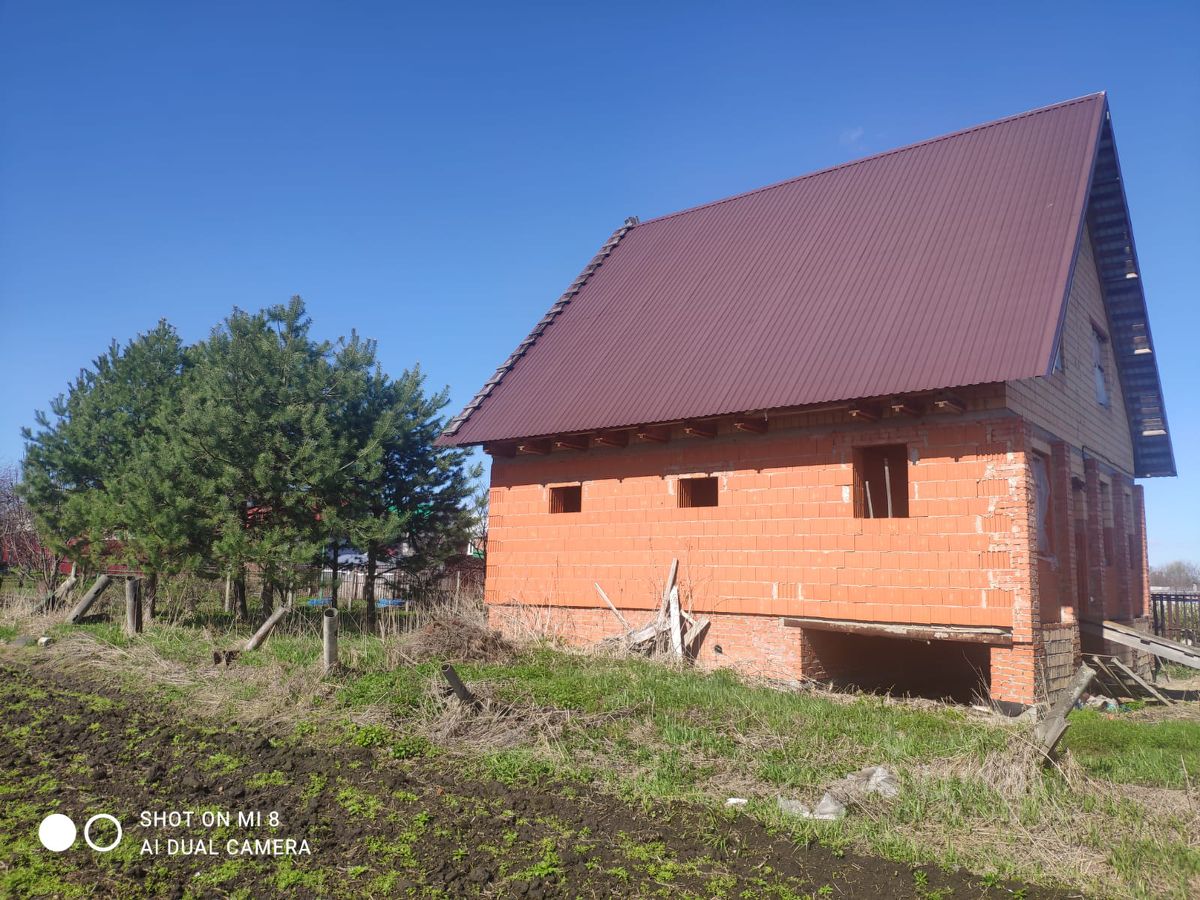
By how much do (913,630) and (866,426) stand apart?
272cm

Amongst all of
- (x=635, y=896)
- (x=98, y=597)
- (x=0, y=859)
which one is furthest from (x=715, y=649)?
(x=98, y=597)

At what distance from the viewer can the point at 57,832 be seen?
5.34 metres

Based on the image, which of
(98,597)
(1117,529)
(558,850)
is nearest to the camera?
(558,850)

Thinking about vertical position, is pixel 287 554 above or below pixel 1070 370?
below

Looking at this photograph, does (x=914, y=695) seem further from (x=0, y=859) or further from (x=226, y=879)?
(x=0, y=859)

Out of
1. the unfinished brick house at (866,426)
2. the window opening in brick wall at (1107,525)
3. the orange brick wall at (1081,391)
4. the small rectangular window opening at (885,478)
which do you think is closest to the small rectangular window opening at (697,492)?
the unfinished brick house at (866,426)

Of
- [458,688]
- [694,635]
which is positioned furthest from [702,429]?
[458,688]

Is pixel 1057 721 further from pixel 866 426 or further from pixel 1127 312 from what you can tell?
pixel 1127 312

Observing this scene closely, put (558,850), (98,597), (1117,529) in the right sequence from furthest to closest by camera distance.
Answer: (98,597) → (1117,529) → (558,850)

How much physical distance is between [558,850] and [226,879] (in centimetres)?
196

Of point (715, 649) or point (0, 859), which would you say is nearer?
point (0, 859)

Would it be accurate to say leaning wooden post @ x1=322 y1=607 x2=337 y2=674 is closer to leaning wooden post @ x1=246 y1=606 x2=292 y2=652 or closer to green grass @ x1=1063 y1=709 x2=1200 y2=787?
leaning wooden post @ x1=246 y1=606 x2=292 y2=652

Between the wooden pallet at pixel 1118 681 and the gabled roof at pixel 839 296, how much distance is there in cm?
527

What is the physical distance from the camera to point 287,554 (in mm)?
15117
